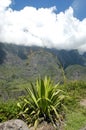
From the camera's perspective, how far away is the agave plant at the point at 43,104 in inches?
636

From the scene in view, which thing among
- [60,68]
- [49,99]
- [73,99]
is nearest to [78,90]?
[73,99]

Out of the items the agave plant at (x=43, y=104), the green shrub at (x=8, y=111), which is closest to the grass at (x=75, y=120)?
the agave plant at (x=43, y=104)

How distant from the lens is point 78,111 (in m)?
18.9

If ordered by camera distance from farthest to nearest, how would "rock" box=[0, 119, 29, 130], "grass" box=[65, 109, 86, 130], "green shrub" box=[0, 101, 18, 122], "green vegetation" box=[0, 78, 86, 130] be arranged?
"grass" box=[65, 109, 86, 130] < "green vegetation" box=[0, 78, 86, 130] < "green shrub" box=[0, 101, 18, 122] < "rock" box=[0, 119, 29, 130]

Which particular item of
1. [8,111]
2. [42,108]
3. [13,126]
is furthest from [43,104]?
[13,126]

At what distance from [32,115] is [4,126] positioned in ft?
9.26

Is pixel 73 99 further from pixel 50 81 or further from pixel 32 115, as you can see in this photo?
pixel 32 115

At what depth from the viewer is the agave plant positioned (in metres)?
16.2

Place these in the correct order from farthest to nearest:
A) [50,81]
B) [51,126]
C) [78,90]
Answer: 1. [78,90]
2. [50,81]
3. [51,126]

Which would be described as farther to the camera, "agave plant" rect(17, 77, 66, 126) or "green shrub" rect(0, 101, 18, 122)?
"agave plant" rect(17, 77, 66, 126)

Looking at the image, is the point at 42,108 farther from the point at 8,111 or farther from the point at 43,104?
the point at 8,111

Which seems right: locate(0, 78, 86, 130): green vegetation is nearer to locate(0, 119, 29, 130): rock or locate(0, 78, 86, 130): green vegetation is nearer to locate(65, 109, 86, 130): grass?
locate(65, 109, 86, 130): grass

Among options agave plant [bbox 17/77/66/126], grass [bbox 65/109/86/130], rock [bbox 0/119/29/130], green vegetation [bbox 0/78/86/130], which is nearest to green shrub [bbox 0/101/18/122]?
green vegetation [bbox 0/78/86/130]

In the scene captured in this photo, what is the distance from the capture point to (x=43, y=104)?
16.3 metres
